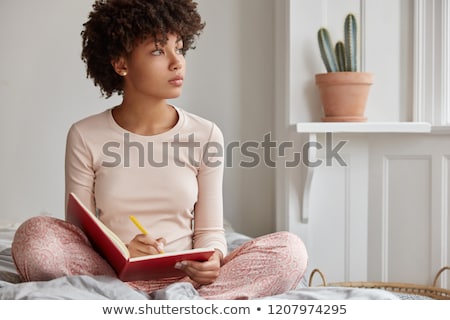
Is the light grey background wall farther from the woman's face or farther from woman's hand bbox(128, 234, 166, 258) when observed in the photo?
woman's hand bbox(128, 234, 166, 258)

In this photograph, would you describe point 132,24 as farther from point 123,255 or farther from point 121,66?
point 123,255

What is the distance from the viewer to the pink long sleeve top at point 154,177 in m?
1.27

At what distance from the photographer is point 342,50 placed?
6.25ft

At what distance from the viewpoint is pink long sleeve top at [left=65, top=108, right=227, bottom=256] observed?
1271 mm

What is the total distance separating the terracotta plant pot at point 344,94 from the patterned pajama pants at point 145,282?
715 mm

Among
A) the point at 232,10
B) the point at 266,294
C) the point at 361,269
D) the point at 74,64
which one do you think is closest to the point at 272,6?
the point at 232,10

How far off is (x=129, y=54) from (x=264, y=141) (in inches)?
43.5

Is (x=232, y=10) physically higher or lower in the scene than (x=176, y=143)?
higher

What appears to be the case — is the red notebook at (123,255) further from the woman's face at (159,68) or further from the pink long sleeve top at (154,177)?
the woman's face at (159,68)

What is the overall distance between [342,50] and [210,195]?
2.55 feet

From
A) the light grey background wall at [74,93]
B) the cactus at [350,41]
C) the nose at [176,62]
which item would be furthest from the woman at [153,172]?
the light grey background wall at [74,93]

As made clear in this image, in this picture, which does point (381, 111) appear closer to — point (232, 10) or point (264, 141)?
point (264, 141)

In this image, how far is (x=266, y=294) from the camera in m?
1.21

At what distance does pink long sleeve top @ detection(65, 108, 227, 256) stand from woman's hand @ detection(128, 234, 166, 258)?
127mm
